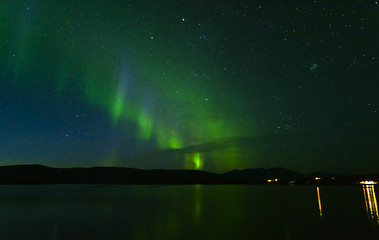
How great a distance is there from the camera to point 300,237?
19312 millimetres

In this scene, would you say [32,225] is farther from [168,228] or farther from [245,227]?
[245,227]

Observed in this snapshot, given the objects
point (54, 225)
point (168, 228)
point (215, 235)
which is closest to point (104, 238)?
point (168, 228)

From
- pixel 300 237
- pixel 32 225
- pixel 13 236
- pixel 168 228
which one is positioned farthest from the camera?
pixel 32 225

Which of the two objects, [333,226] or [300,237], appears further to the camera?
[333,226]

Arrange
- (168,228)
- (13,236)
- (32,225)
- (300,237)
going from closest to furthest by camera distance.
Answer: (300,237), (13,236), (168,228), (32,225)

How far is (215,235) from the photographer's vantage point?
20.4 m

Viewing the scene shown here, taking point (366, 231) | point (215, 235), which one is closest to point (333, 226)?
point (366, 231)

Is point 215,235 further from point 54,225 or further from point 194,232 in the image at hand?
point 54,225

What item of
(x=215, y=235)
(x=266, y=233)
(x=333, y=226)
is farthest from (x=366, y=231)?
(x=215, y=235)

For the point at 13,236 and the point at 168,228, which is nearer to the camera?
the point at 13,236

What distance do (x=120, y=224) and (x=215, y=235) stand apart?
10040 mm

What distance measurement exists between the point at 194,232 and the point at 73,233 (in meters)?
8.95

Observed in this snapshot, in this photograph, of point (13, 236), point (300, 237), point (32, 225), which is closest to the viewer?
point (300, 237)

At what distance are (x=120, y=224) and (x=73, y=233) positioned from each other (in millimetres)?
5221
